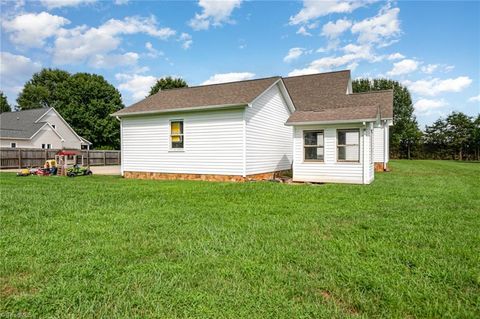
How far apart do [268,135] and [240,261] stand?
1094 centimetres

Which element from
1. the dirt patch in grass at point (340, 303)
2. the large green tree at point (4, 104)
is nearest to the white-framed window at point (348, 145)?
the dirt patch in grass at point (340, 303)

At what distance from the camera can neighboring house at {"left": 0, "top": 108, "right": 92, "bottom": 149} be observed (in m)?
30.4

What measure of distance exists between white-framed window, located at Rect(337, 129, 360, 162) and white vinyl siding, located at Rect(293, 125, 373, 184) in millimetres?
216

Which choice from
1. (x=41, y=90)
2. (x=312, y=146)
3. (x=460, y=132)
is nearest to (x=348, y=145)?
(x=312, y=146)

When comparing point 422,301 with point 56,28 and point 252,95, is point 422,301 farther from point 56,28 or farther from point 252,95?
point 56,28

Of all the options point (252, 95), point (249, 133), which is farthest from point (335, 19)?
point (249, 133)

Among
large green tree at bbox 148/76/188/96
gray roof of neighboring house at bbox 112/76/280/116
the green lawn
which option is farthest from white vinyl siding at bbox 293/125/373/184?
large green tree at bbox 148/76/188/96

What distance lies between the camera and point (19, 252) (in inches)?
149

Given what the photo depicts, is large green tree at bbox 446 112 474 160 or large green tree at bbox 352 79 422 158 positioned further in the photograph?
large green tree at bbox 352 79 422 158

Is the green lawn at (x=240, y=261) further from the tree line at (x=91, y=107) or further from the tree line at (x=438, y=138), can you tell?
the tree line at (x=91, y=107)

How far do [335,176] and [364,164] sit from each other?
1.16 meters

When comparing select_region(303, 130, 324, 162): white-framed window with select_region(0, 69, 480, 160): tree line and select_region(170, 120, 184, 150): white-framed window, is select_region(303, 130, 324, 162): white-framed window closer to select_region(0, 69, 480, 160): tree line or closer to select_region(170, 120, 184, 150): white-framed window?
select_region(170, 120, 184, 150): white-framed window

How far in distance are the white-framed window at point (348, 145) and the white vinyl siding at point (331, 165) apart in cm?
22

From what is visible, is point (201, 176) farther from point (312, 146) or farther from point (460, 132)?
point (460, 132)
